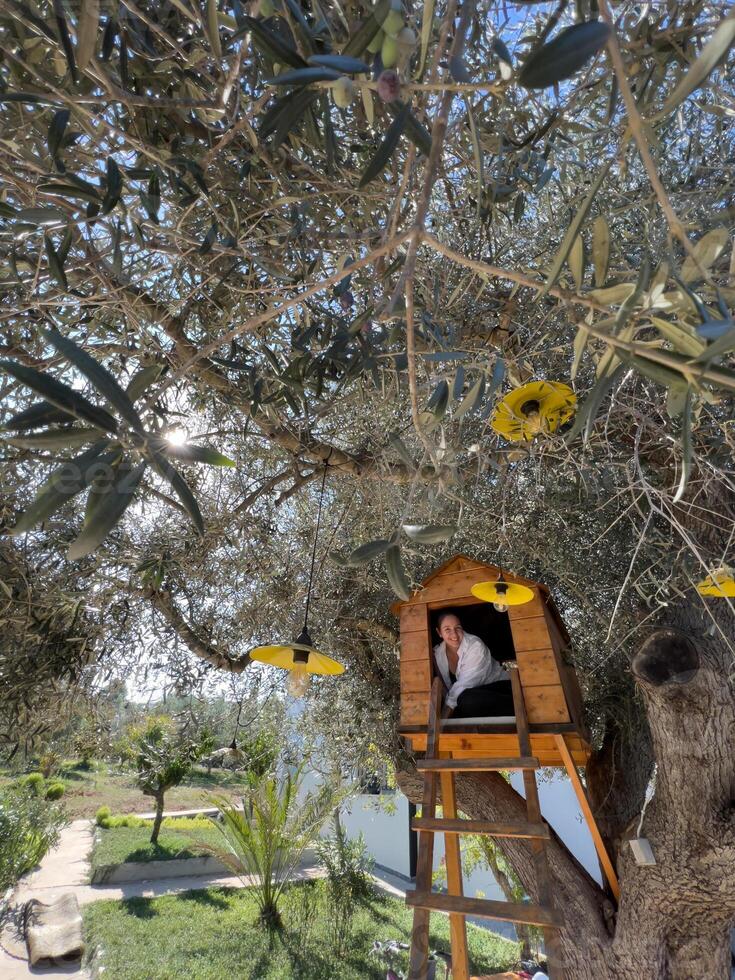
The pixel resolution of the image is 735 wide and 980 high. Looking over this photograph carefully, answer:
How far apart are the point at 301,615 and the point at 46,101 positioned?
10.8 feet

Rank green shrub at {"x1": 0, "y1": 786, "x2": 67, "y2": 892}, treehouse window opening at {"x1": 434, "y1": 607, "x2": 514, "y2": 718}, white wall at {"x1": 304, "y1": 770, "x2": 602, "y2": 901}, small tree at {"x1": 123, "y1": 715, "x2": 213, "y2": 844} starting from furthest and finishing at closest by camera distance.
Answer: small tree at {"x1": 123, "y1": 715, "x2": 213, "y2": 844} → white wall at {"x1": 304, "y1": 770, "x2": 602, "y2": 901} → green shrub at {"x1": 0, "y1": 786, "x2": 67, "y2": 892} → treehouse window opening at {"x1": 434, "y1": 607, "x2": 514, "y2": 718}

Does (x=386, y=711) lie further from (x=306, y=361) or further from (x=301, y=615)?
(x=306, y=361)

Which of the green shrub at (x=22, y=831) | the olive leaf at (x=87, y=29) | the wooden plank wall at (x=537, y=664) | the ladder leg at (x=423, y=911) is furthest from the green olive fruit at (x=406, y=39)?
the green shrub at (x=22, y=831)

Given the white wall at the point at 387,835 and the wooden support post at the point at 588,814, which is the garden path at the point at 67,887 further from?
the wooden support post at the point at 588,814

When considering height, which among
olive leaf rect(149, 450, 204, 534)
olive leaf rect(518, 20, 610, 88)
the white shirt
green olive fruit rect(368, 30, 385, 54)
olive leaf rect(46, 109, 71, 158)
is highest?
olive leaf rect(46, 109, 71, 158)

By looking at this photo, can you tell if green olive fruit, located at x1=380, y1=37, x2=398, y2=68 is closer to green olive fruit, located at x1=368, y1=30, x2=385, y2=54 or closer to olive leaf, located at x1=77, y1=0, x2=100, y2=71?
green olive fruit, located at x1=368, y1=30, x2=385, y2=54

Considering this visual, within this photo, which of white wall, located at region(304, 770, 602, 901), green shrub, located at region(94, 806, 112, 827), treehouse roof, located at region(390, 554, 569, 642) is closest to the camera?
treehouse roof, located at region(390, 554, 569, 642)

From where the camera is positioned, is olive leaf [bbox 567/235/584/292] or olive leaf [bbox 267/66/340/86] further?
olive leaf [bbox 567/235/584/292]

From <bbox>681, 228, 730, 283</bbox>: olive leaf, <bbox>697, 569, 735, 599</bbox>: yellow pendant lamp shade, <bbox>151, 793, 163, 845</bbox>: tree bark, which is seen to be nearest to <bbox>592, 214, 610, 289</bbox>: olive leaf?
<bbox>681, 228, 730, 283</bbox>: olive leaf

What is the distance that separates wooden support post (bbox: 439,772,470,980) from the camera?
2836mm

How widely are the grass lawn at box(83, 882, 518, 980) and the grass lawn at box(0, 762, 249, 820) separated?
7686 millimetres

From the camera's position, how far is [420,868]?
2.87m

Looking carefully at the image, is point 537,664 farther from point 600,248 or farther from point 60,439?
point 60,439

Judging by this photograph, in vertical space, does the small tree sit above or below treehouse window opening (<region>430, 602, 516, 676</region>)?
below
